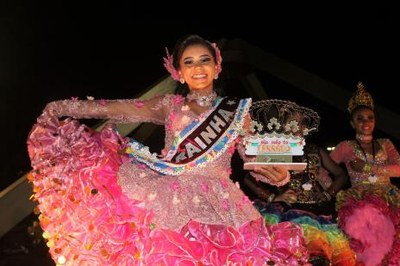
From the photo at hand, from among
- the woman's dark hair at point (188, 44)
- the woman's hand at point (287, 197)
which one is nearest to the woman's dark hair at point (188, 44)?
the woman's dark hair at point (188, 44)

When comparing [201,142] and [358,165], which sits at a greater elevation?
[201,142]

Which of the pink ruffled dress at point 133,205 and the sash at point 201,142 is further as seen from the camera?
the sash at point 201,142

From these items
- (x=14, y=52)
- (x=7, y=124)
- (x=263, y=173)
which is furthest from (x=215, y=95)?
(x=7, y=124)

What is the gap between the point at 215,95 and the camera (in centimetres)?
323

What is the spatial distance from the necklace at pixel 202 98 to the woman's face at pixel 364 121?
2436mm

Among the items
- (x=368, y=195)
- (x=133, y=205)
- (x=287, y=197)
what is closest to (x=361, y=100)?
(x=368, y=195)

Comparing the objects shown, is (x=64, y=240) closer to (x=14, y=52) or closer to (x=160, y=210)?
(x=160, y=210)

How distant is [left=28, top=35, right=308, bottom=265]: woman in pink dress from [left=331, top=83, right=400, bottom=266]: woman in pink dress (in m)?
1.65

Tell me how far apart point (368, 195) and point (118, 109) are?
8.63 feet

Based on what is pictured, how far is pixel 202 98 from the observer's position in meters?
3.16

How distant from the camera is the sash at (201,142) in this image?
2.87 m

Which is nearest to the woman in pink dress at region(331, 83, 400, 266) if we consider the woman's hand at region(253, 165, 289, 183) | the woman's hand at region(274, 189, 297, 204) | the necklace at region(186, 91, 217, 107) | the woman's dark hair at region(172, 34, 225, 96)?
the woman's hand at region(274, 189, 297, 204)

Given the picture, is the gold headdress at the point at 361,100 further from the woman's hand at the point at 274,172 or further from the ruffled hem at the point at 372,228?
the woman's hand at the point at 274,172

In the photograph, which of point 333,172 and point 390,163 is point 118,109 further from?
point 390,163
